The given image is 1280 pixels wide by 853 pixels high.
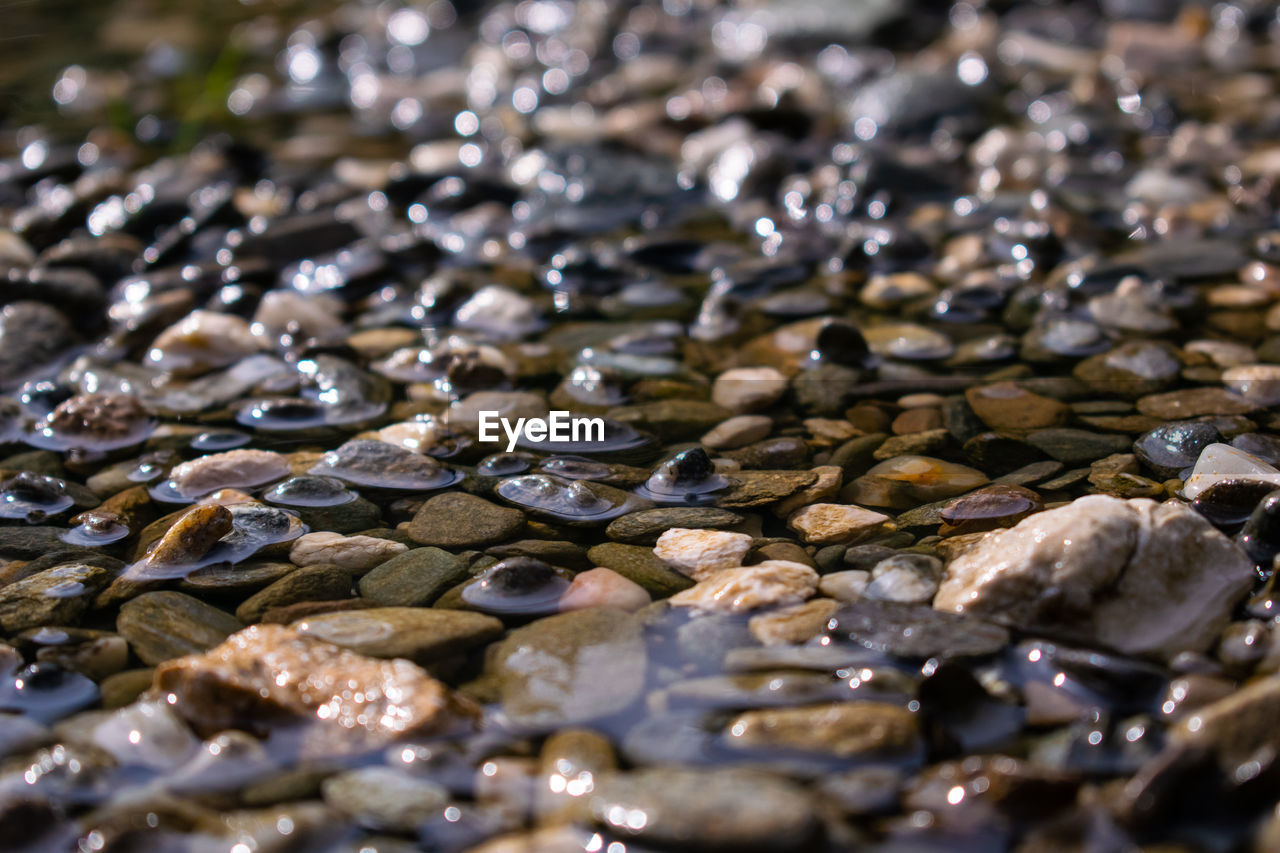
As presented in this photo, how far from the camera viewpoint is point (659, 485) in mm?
2588

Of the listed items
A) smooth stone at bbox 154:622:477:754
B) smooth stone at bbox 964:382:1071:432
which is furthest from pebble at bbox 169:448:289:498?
smooth stone at bbox 964:382:1071:432

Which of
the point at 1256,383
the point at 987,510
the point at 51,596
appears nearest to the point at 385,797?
the point at 51,596

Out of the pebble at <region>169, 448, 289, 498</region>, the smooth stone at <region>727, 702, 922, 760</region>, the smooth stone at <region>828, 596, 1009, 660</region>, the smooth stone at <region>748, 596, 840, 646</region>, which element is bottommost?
the smooth stone at <region>727, 702, 922, 760</region>

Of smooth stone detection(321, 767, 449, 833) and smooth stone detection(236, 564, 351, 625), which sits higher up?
smooth stone detection(236, 564, 351, 625)

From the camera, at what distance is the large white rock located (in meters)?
1.96

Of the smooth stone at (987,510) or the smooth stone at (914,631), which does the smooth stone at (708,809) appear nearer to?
the smooth stone at (914,631)

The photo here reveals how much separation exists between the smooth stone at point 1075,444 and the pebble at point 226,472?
188 cm

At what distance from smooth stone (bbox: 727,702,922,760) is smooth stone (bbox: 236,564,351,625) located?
918mm

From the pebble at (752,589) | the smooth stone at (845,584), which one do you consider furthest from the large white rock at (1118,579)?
the pebble at (752,589)

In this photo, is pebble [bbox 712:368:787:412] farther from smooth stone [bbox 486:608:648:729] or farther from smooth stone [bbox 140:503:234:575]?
smooth stone [bbox 140:503:234:575]

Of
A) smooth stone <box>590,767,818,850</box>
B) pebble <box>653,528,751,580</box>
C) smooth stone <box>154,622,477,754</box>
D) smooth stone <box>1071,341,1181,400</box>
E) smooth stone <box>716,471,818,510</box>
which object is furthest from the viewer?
smooth stone <box>1071,341,1181,400</box>

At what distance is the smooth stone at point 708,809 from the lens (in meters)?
1.54

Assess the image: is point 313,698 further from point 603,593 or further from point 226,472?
point 226,472

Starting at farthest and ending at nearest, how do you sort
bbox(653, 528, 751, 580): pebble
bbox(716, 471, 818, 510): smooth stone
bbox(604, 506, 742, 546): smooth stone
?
bbox(716, 471, 818, 510): smooth stone, bbox(604, 506, 742, 546): smooth stone, bbox(653, 528, 751, 580): pebble
